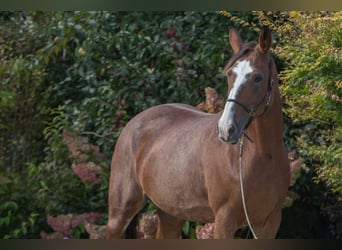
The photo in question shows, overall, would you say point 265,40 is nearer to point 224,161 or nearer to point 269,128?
point 269,128

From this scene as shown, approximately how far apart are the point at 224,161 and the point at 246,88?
459 millimetres

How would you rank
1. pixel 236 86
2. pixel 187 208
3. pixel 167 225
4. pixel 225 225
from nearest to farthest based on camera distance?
pixel 236 86 < pixel 225 225 < pixel 187 208 < pixel 167 225

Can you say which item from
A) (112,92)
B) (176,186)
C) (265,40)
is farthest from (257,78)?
(112,92)

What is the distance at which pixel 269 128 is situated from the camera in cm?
434

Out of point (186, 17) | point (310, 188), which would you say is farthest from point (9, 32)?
point (310, 188)

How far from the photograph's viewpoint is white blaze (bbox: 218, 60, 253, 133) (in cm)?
409

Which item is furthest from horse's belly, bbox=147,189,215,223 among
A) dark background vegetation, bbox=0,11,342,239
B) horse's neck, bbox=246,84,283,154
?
dark background vegetation, bbox=0,11,342,239

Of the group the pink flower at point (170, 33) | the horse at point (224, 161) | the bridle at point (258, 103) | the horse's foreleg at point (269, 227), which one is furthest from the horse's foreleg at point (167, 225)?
the pink flower at point (170, 33)

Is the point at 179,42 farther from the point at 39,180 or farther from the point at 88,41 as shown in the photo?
the point at 39,180

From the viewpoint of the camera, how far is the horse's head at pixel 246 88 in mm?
4094

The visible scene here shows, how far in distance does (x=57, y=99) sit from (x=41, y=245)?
2.87 meters

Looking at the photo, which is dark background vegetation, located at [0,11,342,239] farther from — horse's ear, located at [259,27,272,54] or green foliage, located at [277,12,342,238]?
horse's ear, located at [259,27,272,54]

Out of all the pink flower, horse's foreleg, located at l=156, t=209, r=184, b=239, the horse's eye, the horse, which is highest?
the horse's eye

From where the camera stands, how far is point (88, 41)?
7289 mm
